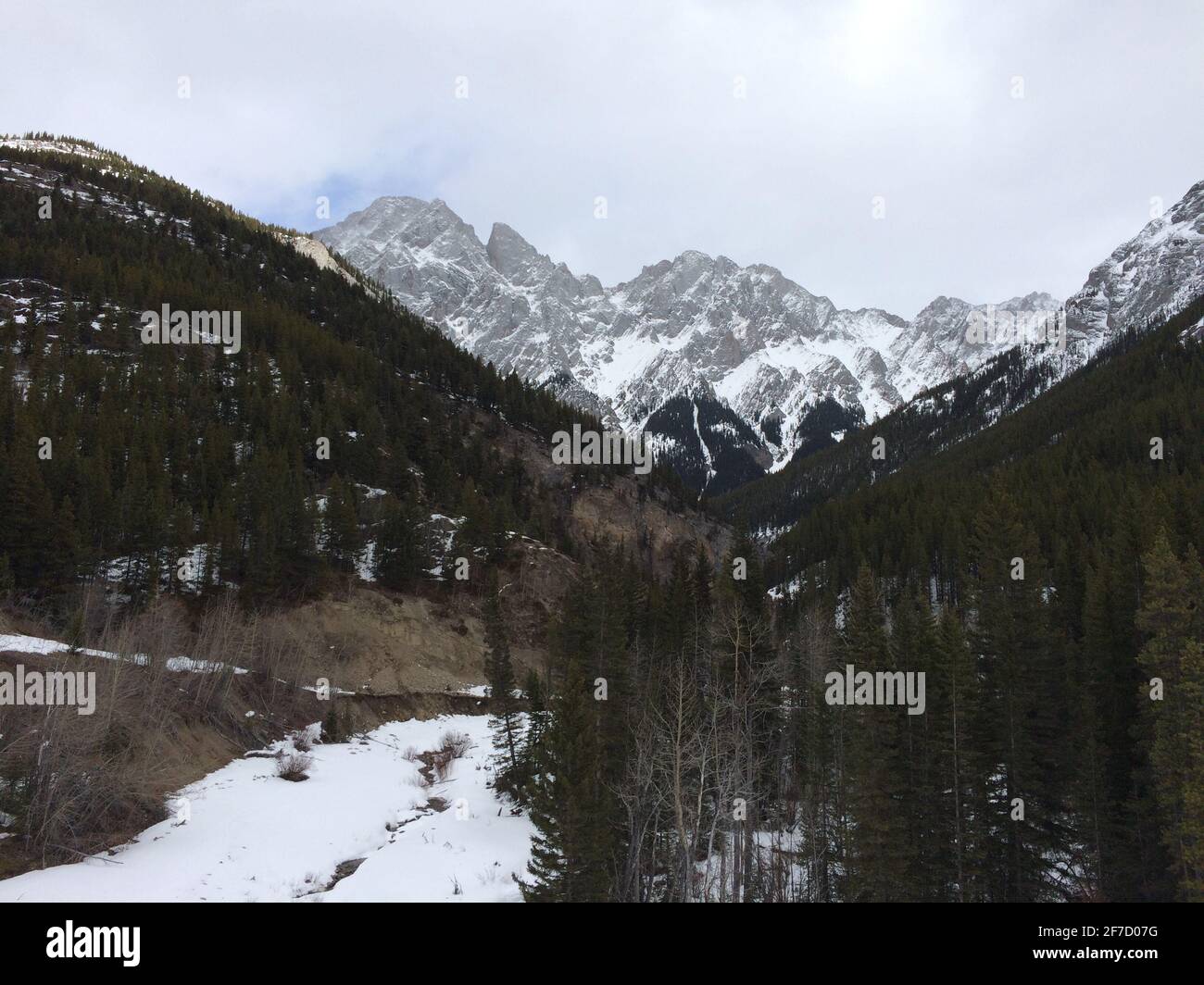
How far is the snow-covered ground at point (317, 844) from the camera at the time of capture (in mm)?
22016

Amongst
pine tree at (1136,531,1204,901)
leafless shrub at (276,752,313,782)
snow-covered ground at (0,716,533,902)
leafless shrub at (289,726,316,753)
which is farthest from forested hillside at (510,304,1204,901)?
leafless shrub at (289,726,316,753)

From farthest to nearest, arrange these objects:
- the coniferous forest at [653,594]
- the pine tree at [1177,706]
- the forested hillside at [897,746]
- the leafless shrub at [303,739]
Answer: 1. the leafless shrub at [303,739]
2. the coniferous forest at [653,594]
3. the forested hillside at [897,746]
4. the pine tree at [1177,706]

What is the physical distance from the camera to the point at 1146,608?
27.2 metres

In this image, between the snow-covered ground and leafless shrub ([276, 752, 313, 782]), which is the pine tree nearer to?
the snow-covered ground

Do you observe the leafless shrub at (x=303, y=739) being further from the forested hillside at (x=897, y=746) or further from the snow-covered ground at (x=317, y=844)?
the forested hillside at (x=897, y=746)

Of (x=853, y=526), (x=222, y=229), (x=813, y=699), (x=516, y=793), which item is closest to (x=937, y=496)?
(x=853, y=526)

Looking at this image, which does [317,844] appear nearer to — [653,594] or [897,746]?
[897,746]

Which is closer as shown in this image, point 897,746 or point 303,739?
point 897,746

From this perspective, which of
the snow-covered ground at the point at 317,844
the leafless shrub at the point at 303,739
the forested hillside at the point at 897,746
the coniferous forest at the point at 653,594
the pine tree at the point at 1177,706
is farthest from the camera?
the leafless shrub at the point at 303,739

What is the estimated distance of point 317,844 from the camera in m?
28.2

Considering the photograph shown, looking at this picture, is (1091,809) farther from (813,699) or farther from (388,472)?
(388,472)

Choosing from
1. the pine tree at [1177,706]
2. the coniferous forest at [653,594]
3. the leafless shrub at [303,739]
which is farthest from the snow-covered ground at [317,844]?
the pine tree at [1177,706]

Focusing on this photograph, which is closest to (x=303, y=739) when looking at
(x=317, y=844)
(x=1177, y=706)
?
(x=317, y=844)

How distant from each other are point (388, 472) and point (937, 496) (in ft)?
274
